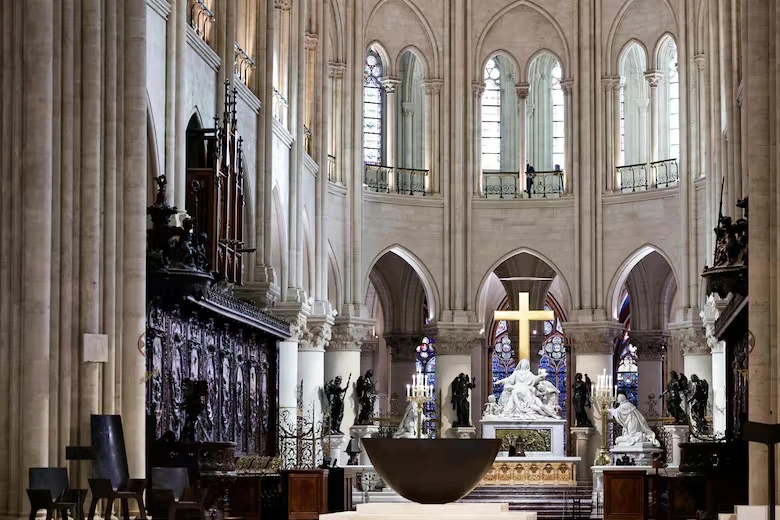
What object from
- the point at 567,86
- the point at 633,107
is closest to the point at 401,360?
the point at 567,86

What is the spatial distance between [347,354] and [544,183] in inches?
290

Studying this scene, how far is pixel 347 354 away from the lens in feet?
130

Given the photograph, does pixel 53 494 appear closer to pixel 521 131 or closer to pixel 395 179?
pixel 395 179

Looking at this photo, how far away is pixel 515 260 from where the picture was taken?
151 ft

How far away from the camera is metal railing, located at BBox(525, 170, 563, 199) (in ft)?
138

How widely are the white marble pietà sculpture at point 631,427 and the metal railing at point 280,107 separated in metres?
10.1

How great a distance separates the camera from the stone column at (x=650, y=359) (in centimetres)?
4534

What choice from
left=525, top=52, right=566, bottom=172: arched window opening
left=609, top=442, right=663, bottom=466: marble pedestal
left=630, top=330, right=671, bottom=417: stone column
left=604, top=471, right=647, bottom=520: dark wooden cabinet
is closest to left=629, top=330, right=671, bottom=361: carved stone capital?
left=630, top=330, right=671, bottom=417: stone column

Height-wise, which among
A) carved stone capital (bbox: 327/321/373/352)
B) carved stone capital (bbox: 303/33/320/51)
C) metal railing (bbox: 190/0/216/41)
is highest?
carved stone capital (bbox: 303/33/320/51)

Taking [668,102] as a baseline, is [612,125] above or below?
below

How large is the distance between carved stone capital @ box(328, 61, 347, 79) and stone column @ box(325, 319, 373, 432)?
616 centimetres

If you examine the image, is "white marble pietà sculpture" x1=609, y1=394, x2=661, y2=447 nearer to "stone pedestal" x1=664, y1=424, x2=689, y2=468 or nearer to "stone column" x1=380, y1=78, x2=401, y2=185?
"stone pedestal" x1=664, y1=424, x2=689, y2=468

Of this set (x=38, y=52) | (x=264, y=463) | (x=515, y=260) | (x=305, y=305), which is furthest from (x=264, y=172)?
(x=515, y=260)

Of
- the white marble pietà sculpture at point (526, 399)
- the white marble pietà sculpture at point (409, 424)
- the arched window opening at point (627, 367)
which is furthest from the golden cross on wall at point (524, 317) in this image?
the arched window opening at point (627, 367)
